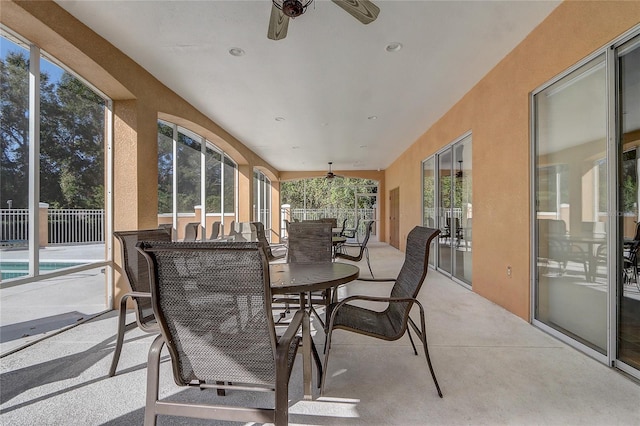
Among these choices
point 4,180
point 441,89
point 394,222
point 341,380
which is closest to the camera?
point 341,380

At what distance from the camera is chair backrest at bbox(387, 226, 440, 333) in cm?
183

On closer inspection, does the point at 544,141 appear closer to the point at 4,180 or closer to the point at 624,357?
the point at 624,357

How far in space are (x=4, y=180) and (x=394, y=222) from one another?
9494mm

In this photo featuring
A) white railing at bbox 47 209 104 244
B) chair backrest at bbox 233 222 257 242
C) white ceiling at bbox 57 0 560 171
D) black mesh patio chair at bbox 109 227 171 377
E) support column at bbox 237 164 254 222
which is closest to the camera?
black mesh patio chair at bbox 109 227 171 377

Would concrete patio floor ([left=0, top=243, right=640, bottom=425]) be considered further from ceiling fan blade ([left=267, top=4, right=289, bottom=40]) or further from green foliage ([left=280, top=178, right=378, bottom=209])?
green foliage ([left=280, top=178, right=378, bottom=209])

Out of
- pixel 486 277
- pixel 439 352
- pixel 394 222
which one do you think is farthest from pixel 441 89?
pixel 394 222

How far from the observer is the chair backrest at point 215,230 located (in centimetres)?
620

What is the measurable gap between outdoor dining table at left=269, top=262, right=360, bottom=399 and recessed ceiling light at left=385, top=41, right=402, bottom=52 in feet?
7.76

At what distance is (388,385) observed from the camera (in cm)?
192

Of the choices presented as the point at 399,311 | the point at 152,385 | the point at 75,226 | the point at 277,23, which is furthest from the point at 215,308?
the point at 75,226

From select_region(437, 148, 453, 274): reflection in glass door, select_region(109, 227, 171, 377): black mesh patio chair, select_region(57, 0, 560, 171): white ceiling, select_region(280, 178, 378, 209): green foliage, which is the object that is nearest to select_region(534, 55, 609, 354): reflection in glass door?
select_region(57, 0, 560, 171): white ceiling

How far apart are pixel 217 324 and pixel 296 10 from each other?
1.83 metres

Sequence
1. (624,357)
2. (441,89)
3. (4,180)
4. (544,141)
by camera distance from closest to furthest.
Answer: (624,357), (4,180), (544,141), (441,89)

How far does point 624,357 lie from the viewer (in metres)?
2.11
